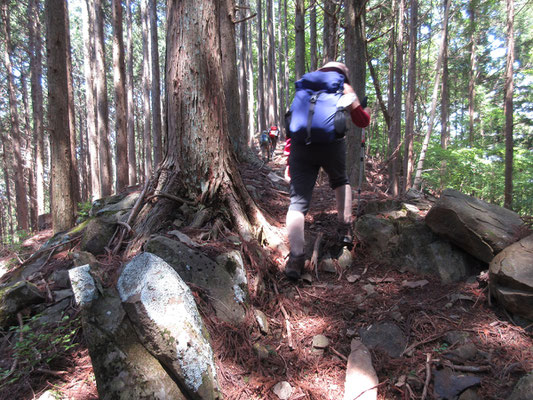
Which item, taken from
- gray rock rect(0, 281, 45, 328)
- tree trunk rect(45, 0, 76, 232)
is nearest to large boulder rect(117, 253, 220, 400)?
gray rock rect(0, 281, 45, 328)

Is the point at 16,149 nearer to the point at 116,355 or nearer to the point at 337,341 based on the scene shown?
the point at 116,355

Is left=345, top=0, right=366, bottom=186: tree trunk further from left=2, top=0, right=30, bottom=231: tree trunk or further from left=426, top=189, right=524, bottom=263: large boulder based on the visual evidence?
left=2, top=0, right=30, bottom=231: tree trunk

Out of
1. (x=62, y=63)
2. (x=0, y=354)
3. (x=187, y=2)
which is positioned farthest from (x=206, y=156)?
(x=62, y=63)

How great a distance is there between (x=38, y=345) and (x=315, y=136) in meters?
2.67

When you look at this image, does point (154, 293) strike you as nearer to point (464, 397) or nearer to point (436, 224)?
point (464, 397)

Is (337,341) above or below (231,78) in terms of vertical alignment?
below

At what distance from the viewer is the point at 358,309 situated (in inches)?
103

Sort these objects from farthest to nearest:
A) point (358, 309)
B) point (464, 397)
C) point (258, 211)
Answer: point (258, 211) → point (358, 309) → point (464, 397)

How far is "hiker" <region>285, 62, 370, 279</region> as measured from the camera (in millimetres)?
2822

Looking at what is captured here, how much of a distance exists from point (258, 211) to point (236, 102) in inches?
136

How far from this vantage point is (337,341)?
7.68ft

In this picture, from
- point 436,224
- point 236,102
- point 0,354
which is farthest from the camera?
point 236,102

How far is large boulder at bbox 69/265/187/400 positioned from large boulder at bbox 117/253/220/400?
0.05m

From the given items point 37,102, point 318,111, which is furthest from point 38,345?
point 37,102
